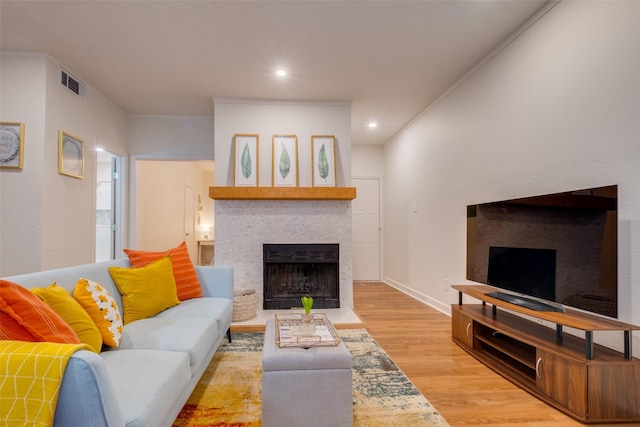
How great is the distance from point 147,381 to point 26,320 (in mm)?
473

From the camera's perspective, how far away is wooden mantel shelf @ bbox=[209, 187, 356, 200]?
3.96 m

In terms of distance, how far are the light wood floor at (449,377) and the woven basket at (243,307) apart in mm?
1271

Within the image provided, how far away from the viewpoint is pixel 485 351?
2.70 m

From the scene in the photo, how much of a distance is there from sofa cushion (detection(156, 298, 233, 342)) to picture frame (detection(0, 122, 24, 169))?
2154mm

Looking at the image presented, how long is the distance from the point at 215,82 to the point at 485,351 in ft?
12.3

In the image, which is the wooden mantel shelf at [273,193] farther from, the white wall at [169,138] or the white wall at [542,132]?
the white wall at [542,132]

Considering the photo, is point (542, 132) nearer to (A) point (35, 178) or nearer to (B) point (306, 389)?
(B) point (306, 389)

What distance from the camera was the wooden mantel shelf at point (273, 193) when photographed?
3964mm

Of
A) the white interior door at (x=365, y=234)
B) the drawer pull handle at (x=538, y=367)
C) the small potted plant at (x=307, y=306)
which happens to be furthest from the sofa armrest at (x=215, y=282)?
the white interior door at (x=365, y=234)

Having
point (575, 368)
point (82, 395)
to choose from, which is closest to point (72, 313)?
Answer: point (82, 395)

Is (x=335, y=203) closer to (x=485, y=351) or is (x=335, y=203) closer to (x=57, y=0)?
(x=485, y=351)

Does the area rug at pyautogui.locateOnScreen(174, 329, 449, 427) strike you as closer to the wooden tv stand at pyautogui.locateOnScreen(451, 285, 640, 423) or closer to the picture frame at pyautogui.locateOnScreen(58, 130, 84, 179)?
the wooden tv stand at pyautogui.locateOnScreen(451, 285, 640, 423)

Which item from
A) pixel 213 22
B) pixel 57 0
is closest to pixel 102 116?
pixel 57 0

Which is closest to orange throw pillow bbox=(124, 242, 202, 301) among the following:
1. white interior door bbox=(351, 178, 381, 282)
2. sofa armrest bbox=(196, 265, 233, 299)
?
sofa armrest bbox=(196, 265, 233, 299)
